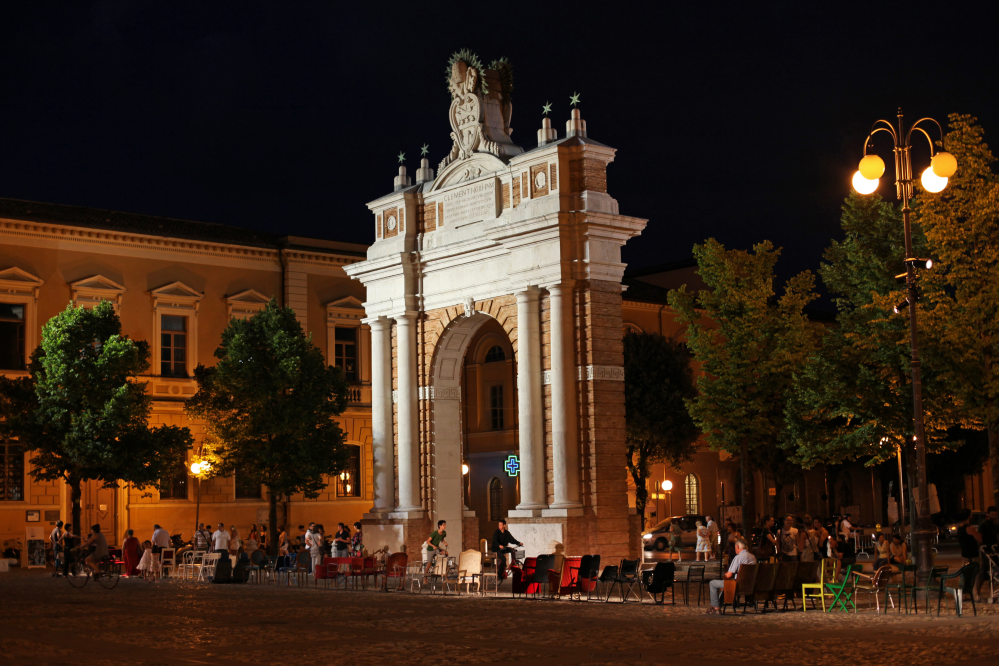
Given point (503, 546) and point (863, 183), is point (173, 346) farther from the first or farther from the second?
point (863, 183)

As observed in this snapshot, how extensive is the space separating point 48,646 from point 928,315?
67.5 ft

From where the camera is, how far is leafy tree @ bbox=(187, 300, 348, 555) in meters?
38.9

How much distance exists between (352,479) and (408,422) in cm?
1766

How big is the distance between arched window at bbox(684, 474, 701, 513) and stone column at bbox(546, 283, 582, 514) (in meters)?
32.0

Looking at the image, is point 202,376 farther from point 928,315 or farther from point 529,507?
point 928,315

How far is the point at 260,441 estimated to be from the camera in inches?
1542

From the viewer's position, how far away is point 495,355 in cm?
5556

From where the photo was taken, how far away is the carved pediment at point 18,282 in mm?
41594

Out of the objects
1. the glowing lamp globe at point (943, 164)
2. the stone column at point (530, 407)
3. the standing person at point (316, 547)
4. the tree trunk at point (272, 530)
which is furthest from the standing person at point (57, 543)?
the glowing lamp globe at point (943, 164)

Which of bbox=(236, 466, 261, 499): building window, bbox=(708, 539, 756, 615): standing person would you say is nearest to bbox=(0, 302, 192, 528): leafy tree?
bbox=(236, 466, 261, 499): building window

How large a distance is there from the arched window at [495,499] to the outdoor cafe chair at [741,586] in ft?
114

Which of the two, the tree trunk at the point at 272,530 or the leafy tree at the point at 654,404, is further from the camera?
the leafy tree at the point at 654,404

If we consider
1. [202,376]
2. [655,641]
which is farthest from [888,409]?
[202,376]

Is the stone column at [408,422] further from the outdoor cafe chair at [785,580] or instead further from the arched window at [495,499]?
the arched window at [495,499]
